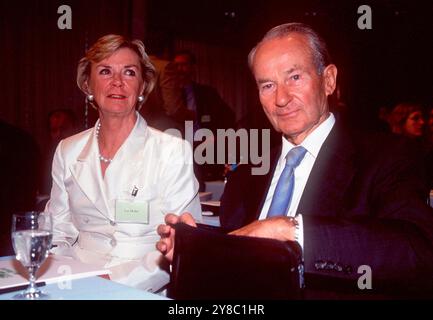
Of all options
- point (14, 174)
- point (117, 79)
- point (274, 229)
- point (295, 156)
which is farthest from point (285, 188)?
point (14, 174)

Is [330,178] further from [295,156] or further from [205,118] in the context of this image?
[205,118]

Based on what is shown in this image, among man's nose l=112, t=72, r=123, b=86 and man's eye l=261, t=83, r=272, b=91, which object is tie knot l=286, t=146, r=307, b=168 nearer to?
man's eye l=261, t=83, r=272, b=91

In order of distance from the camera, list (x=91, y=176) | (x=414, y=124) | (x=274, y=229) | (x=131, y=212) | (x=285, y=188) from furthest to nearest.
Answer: (x=414, y=124) → (x=91, y=176) → (x=131, y=212) → (x=285, y=188) → (x=274, y=229)

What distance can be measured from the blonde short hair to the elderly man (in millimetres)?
869

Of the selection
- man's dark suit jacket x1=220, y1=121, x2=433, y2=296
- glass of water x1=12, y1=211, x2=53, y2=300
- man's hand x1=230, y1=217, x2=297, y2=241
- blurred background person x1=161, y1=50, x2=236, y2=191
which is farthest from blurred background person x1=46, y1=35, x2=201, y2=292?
blurred background person x1=161, y1=50, x2=236, y2=191

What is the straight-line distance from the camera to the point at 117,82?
8.60 feet

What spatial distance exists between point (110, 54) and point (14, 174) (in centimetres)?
81

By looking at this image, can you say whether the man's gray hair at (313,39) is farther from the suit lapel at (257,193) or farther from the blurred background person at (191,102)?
the blurred background person at (191,102)

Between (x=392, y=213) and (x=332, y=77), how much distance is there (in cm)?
72

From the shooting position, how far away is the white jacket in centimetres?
240

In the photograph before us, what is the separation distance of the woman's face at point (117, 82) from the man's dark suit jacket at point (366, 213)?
100cm

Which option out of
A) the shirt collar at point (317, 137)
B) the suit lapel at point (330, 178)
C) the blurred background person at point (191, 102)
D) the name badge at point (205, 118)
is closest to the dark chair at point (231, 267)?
the suit lapel at point (330, 178)

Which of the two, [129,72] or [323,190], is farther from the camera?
[129,72]
